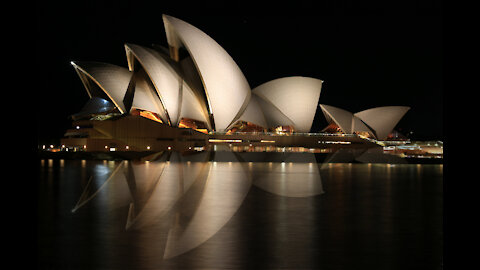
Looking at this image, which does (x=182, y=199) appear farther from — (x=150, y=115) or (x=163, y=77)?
(x=150, y=115)

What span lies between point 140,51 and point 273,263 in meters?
30.6

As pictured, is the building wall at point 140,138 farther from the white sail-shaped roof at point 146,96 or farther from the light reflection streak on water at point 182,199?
the light reflection streak on water at point 182,199

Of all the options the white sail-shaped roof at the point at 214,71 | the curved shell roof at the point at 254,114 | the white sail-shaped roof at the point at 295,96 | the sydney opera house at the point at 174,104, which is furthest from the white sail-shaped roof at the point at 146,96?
the white sail-shaped roof at the point at 295,96

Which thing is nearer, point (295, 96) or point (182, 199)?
point (182, 199)

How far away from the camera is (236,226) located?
7.95m

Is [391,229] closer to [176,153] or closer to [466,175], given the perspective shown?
[466,175]

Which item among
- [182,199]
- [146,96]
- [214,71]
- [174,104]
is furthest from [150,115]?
[182,199]

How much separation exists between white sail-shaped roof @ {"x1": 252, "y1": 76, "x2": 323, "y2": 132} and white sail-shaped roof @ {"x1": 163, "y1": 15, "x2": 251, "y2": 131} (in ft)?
10.0

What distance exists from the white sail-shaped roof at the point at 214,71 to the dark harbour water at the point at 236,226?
21171mm

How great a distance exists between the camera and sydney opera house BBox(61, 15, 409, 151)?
34.7 meters

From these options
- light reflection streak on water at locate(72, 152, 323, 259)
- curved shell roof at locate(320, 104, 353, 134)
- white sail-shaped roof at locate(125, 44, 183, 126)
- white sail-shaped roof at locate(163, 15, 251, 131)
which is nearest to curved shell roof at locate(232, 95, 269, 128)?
white sail-shaped roof at locate(163, 15, 251, 131)

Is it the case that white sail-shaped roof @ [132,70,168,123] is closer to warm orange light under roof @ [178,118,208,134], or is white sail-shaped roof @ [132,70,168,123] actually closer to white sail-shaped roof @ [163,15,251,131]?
warm orange light under roof @ [178,118,208,134]

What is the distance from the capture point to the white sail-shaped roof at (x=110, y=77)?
35438 mm

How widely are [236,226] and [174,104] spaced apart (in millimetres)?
28233
